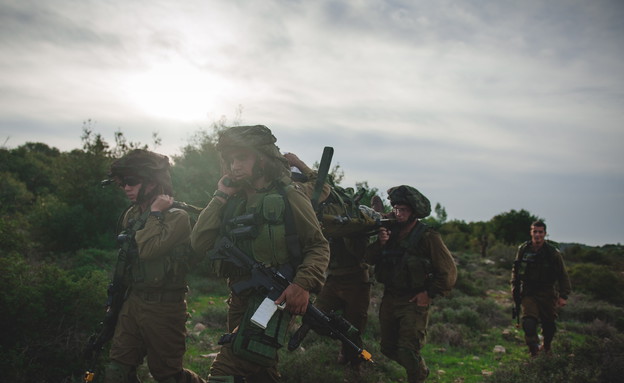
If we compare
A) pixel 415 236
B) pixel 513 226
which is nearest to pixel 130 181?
pixel 415 236

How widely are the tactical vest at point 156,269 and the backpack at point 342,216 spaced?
1440 mm

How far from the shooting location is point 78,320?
15.4ft

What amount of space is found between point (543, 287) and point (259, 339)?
622 centimetres

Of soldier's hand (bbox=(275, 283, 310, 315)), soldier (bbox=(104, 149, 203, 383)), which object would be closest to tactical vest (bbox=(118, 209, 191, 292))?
soldier (bbox=(104, 149, 203, 383))

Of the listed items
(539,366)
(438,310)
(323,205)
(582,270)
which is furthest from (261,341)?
(582,270)

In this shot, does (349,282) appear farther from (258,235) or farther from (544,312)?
(544,312)

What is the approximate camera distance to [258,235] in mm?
3076

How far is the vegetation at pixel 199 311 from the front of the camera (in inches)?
172

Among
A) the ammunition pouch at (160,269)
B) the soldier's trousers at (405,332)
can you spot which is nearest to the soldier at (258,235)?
the ammunition pouch at (160,269)

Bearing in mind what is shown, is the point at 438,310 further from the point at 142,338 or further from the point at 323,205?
the point at 142,338

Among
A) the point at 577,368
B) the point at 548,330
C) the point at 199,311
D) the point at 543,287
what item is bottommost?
the point at 199,311

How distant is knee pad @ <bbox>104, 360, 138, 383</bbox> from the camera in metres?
3.35

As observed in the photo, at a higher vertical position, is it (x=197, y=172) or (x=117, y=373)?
(x=197, y=172)

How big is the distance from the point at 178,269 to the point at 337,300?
2.51 meters
